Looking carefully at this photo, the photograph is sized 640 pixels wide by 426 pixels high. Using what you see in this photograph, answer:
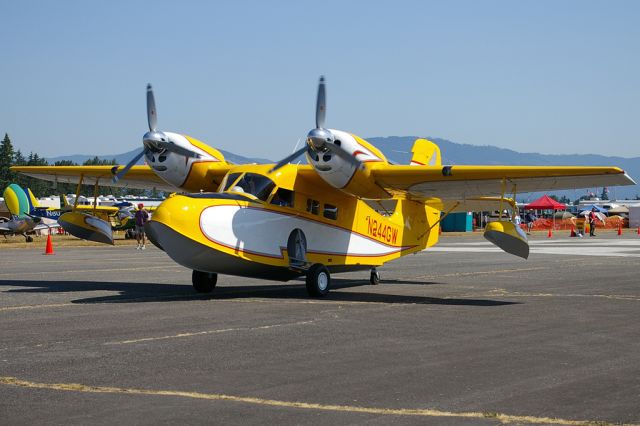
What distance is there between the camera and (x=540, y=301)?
16609mm

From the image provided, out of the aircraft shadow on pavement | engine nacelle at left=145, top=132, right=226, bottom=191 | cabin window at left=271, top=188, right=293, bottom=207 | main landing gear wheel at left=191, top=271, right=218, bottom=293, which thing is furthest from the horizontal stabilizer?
engine nacelle at left=145, top=132, right=226, bottom=191

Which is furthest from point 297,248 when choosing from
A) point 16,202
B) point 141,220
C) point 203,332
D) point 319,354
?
point 16,202

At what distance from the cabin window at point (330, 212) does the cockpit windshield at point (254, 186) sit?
1.74 metres

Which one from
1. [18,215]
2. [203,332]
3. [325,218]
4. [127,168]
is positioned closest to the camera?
[203,332]

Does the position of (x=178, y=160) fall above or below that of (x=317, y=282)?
above

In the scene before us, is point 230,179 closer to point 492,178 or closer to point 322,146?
point 322,146

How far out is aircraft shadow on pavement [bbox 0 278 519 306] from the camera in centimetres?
1666

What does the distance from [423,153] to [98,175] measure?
877cm

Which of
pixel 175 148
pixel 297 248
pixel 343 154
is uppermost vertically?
pixel 175 148

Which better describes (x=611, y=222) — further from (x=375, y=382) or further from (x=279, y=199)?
(x=375, y=382)

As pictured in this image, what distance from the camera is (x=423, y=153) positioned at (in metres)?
21.9

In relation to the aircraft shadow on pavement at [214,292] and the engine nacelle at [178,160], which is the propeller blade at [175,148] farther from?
the aircraft shadow on pavement at [214,292]

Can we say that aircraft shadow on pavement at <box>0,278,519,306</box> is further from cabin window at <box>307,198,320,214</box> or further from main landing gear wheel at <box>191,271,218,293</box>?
cabin window at <box>307,198,320,214</box>

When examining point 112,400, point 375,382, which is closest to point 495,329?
point 375,382
